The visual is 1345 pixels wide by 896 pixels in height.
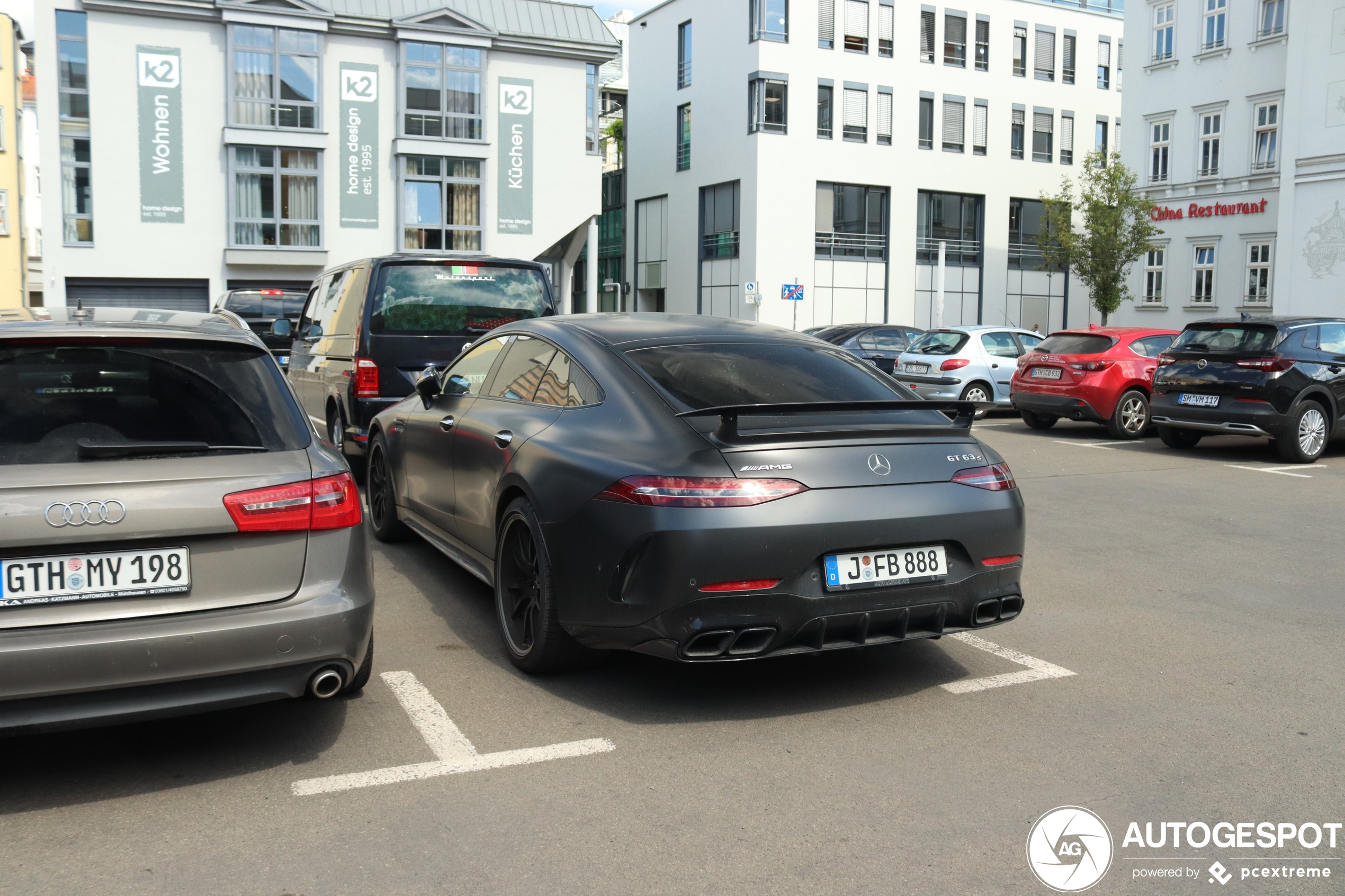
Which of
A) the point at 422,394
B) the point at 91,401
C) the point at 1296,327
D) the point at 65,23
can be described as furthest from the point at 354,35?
the point at 91,401

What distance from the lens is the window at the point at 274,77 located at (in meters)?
34.8

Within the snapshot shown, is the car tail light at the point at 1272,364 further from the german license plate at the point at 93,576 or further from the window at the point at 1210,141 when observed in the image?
the window at the point at 1210,141

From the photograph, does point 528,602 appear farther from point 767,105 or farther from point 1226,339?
point 767,105

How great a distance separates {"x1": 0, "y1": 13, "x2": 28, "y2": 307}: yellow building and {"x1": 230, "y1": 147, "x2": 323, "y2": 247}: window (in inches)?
705

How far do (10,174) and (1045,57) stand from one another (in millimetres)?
42536

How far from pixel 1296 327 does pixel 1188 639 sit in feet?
29.3

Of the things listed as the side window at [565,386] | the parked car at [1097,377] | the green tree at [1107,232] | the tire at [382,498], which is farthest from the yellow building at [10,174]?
the side window at [565,386]

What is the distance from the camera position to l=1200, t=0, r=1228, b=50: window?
117 feet

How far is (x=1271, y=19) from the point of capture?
34312mm

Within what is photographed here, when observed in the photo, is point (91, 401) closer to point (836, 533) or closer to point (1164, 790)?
point (836, 533)

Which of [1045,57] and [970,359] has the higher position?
[1045,57]

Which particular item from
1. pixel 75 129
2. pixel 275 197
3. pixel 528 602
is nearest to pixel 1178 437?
pixel 528 602

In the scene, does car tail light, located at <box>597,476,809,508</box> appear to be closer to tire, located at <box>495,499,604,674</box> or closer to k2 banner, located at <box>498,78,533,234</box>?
tire, located at <box>495,499,604,674</box>

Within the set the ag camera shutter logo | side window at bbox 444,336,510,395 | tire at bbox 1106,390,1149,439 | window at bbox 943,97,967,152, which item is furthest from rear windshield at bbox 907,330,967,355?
window at bbox 943,97,967,152
